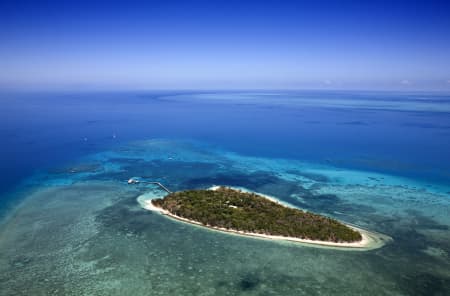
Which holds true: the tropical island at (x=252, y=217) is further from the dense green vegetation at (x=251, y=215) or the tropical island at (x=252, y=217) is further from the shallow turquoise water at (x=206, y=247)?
the shallow turquoise water at (x=206, y=247)

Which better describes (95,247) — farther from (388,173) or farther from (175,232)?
(388,173)

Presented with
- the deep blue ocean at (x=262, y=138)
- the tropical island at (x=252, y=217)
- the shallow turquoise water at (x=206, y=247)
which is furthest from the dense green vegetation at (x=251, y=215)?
the deep blue ocean at (x=262, y=138)

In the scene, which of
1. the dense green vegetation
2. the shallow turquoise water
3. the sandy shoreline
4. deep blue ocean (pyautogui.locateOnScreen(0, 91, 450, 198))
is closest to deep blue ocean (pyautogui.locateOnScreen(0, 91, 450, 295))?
the shallow turquoise water

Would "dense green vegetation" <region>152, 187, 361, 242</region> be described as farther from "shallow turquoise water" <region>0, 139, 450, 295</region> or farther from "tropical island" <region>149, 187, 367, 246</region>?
"shallow turquoise water" <region>0, 139, 450, 295</region>

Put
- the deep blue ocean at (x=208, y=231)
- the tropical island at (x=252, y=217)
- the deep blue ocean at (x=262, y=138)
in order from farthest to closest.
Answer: the deep blue ocean at (x=262, y=138) → the tropical island at (x=252, y=217) → the deep blue ocean at (x=208, y=231)

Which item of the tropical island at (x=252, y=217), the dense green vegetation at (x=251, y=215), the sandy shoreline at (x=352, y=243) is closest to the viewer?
the sandy shoreline at (x=352, y=243)
